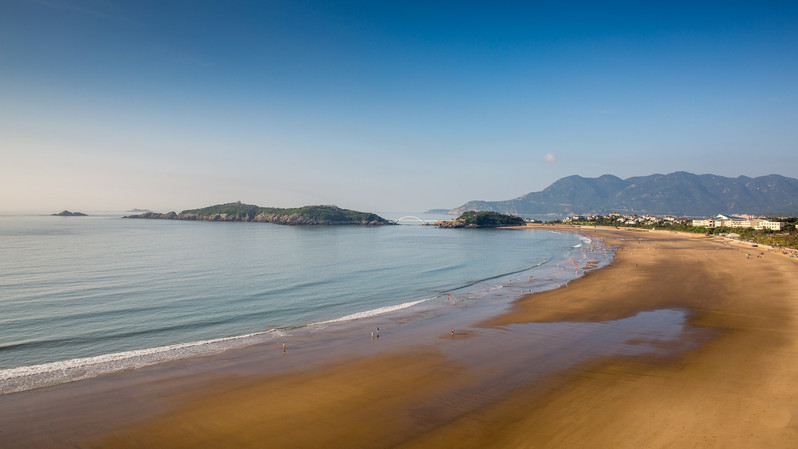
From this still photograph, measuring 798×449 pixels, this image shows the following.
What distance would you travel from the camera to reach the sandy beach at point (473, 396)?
36.9 ft

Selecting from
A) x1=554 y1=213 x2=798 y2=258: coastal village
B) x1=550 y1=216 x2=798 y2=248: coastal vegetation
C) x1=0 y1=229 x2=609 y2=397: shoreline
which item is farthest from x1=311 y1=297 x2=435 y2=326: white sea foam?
x1=550 y1=216 x2=798 y2=248: coastal vegetation

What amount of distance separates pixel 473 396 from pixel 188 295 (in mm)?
27008

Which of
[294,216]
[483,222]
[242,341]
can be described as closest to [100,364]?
[242,341]

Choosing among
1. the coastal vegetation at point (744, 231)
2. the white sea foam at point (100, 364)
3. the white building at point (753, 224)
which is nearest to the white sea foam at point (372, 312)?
the white sea foam at point (100, 364)

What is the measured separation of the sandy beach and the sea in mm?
4158

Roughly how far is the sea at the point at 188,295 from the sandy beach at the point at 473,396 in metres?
4.16

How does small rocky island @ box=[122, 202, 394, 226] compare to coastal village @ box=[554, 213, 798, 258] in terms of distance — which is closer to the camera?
coastal village @ box=[554, 213, 798, 258]

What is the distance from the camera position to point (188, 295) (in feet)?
102

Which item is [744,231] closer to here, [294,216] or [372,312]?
[372,312]

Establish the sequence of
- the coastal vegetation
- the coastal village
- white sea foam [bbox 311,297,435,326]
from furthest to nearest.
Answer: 1. the coastal vegetation
2. the coastal village
3. white sea foam [bbox 311,297,435,326]

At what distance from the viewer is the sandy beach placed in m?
11.2

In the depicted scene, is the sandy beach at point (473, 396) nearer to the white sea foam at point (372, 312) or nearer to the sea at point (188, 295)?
the sea at point (188, 295)

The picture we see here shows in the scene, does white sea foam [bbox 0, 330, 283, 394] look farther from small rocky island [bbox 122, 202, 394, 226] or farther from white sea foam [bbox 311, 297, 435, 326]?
small rocky island [bbox 122, 202, 394, 226]

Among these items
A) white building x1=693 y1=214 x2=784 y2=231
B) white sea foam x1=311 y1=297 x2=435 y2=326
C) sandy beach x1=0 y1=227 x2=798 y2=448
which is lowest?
white sea foam x1=311 y1=297 x2=435 y2=326
